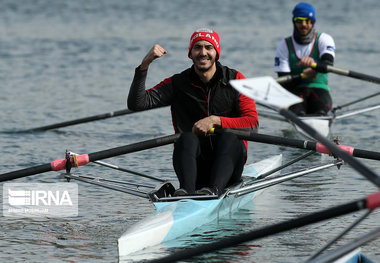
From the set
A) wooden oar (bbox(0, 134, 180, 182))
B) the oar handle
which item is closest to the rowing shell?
wooden oar (bbox(0, 134, 180, 182))

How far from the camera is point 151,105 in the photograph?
711 centimetres

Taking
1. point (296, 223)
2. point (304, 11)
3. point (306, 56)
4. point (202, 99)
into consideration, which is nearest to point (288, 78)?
point (306, 56)

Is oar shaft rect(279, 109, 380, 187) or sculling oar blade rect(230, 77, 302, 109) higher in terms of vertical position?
sculling oar blade rect(230, 77, 302, 109)

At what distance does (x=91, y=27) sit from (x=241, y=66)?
403 inches

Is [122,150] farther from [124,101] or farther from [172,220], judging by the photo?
[124,101]

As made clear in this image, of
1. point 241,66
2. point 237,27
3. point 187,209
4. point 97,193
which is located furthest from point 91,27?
point 187,209

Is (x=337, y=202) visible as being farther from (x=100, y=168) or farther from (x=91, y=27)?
(x=91, y=27)

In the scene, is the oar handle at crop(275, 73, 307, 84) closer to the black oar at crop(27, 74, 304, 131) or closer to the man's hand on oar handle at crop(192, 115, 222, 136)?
the black oar at crop(27, 74, 304, 131)

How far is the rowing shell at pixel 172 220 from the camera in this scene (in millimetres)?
5582

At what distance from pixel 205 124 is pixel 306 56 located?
Result: 4.68m

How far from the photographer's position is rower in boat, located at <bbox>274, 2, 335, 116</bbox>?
36.1 feet

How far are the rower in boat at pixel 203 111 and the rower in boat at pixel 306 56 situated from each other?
13.4 feet

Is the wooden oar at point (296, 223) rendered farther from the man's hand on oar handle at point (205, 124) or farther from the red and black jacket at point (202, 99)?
the red and black jacket at point (202, 99)

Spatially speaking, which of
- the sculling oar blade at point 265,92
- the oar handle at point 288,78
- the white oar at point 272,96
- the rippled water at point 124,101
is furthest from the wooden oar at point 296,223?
the oar handle at point 288,78
